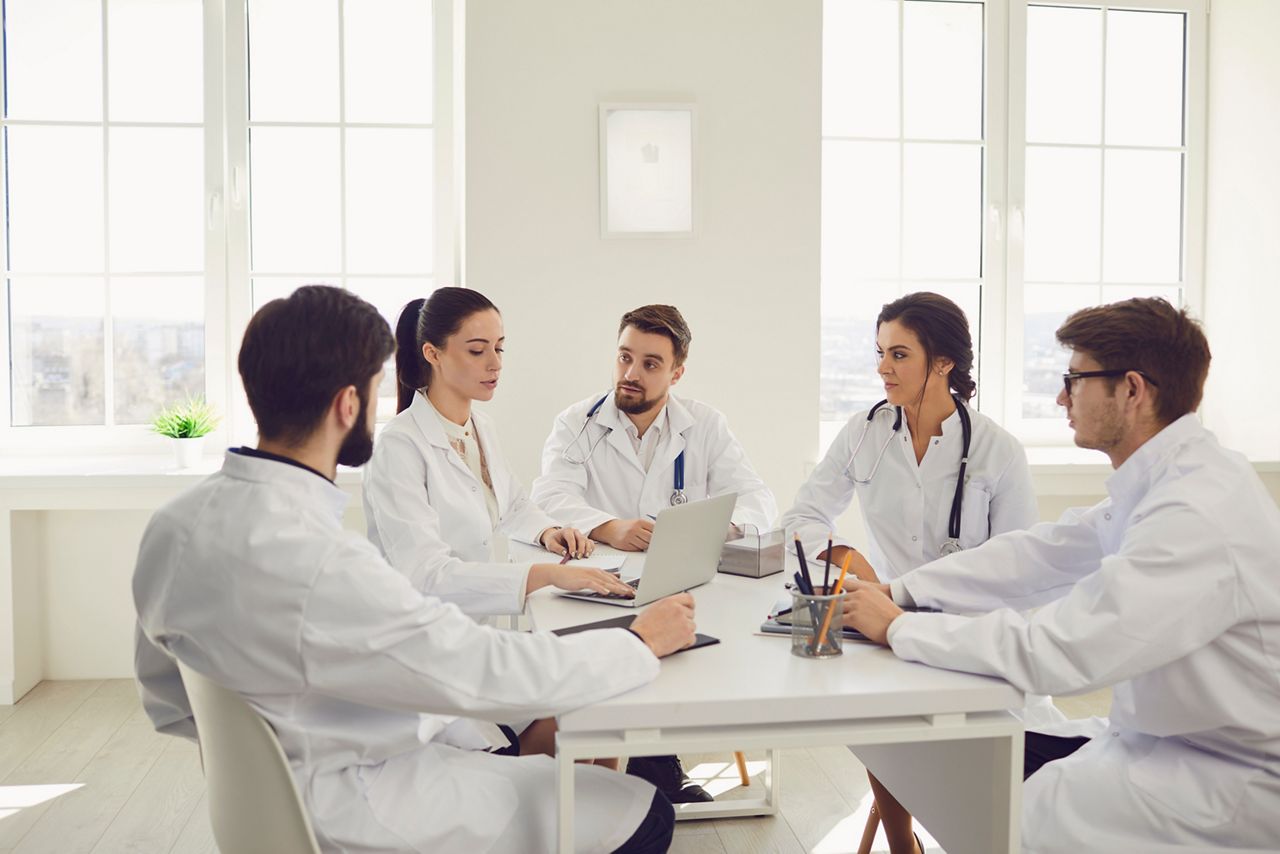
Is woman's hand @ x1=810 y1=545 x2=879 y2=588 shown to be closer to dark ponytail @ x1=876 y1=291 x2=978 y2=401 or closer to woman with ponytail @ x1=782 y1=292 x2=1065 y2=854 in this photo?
woman with ponytail @ x1=782 y1=292 x2=1065 y2=854

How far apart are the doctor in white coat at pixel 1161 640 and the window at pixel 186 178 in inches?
117

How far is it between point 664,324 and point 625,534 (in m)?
0.78

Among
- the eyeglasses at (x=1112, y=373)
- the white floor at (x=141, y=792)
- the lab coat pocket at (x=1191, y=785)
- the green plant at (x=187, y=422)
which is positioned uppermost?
the eyeglasses at (x=1112, y=373)

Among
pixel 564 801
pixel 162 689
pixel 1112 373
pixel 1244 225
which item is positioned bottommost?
pixel 564 801

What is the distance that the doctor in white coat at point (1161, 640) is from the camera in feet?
5.30

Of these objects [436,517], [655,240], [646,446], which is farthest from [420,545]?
[655,240]

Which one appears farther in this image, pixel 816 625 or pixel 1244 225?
pixel 1244 225

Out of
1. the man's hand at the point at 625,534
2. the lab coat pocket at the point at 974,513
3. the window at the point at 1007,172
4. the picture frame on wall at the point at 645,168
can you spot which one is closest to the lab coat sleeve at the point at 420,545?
the man's hand at the point at 625,534

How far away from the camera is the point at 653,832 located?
1.69 m

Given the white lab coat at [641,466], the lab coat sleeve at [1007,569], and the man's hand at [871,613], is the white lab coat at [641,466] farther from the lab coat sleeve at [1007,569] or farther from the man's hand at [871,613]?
the man's hand at [871,613]

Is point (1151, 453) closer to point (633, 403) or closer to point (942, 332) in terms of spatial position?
point (942, 332)

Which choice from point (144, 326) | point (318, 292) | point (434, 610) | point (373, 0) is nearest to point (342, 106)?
point (373, 0)

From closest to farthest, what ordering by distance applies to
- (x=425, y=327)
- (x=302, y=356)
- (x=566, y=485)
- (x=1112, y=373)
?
1. (x=302, y=356)
2. (x=1112, y=373)
3. (x=425, y=327)
4. (x=566, y=485)

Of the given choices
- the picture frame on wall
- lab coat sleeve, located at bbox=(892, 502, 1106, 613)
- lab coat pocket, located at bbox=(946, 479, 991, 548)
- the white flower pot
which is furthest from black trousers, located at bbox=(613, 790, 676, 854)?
the white flower pot
